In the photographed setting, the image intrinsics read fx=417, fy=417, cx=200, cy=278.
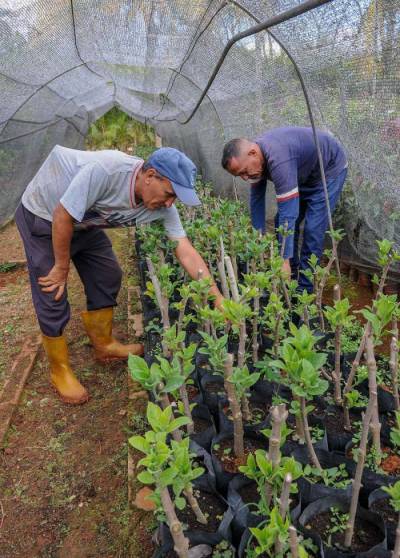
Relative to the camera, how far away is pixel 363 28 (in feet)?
6.35

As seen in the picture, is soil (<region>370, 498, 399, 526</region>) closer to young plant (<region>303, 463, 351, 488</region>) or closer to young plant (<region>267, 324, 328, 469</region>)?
young plant (<region>303, 463, 351, 488</region>)

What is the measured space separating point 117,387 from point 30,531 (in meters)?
1.04

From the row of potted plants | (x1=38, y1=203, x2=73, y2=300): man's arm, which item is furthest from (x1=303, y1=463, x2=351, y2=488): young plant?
(x1=38, y1=203, x2=73, y2=300): man's arm

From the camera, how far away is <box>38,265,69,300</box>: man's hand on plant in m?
2.35

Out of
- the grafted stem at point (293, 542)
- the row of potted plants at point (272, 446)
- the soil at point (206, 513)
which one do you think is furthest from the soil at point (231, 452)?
the grafted stem at point (293, 542)

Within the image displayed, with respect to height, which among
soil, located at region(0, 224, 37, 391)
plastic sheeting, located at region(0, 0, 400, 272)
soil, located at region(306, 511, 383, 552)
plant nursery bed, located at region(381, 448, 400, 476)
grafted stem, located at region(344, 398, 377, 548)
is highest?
plastic sheeting, located at region(0, 0, 400, 272)

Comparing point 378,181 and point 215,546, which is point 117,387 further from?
point 378,181

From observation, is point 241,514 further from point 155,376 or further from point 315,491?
point 155,376

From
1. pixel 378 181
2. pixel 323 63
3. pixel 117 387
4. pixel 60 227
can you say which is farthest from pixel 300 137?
pixel 117 387

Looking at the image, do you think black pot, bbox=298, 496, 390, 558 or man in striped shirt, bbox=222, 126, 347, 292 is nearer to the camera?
black pot, bbox=298, 496, 390, 558

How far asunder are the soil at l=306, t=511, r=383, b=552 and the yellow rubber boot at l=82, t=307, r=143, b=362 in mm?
1847

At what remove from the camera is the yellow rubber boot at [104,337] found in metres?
2.93

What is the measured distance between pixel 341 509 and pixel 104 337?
199cm

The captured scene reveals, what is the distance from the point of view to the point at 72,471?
212 cm
